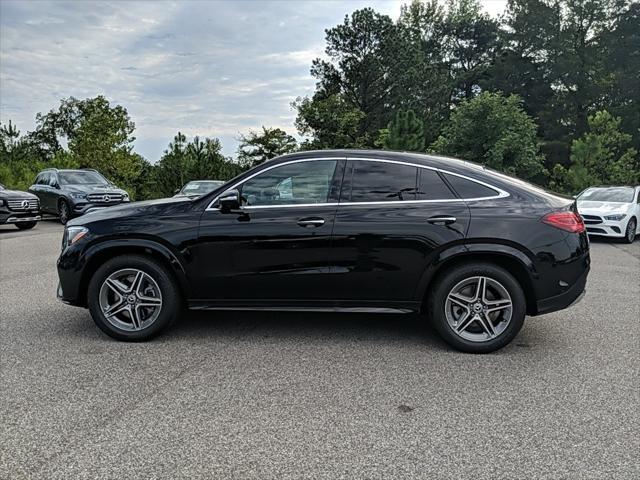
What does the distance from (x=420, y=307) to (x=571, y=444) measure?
1748 millimetres

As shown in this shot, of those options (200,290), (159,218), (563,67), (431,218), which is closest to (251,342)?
(200,290)

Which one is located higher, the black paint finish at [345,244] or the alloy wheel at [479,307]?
the black paint finish at [345,244]

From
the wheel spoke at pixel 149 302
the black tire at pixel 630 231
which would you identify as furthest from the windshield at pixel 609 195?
the wheel spoke at pixel 149 302

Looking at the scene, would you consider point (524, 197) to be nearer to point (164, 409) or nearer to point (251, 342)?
point (251, 342)

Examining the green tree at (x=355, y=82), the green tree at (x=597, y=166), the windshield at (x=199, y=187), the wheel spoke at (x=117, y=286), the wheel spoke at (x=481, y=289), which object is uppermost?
the green tree at (x=355, y=82)

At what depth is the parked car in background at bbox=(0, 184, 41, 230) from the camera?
14109 millimetres

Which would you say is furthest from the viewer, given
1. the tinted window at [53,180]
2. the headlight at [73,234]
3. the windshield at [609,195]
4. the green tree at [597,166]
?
the green tree at [597,166]

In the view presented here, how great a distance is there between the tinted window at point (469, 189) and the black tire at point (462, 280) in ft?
1.92

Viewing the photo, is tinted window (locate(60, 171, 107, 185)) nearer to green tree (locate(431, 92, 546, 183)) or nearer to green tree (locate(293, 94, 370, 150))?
green tree (locate(431, 92, 546, 183))

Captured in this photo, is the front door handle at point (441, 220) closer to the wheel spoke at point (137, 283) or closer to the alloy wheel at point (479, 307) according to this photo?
the alloy wheel at point (479, 307)

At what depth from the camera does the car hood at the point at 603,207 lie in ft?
41.4

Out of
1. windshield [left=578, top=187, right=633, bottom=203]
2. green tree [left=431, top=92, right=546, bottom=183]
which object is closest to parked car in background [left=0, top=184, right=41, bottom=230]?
windshield [left=578, top=187, right=633, bottom=203]

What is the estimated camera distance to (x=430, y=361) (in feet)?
13.7

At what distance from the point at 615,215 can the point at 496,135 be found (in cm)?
1376
